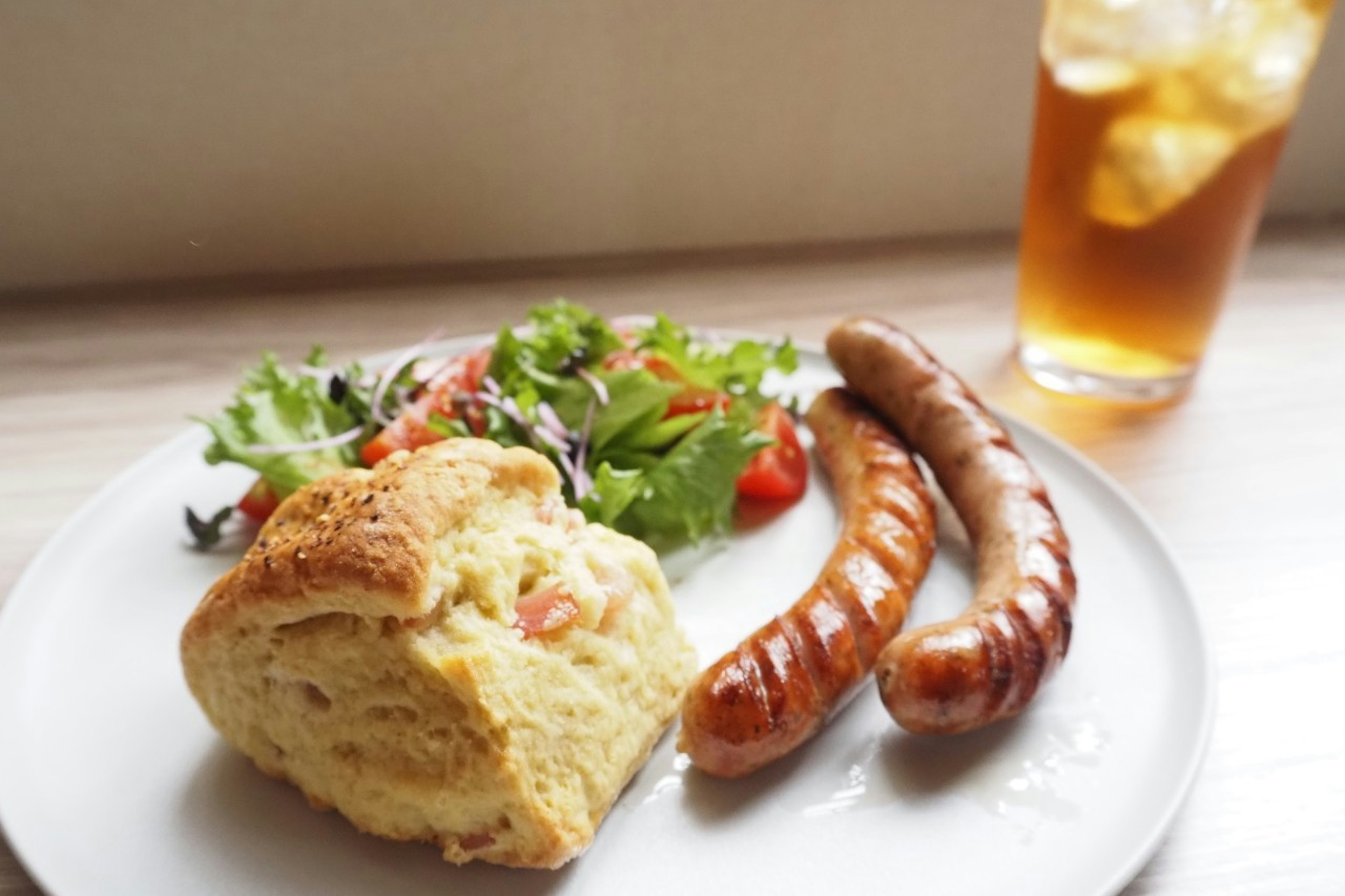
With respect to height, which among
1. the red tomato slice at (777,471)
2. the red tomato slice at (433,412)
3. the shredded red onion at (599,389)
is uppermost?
the shredded red onion at (599,389)

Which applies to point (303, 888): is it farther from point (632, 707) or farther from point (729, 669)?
point (729, 669)

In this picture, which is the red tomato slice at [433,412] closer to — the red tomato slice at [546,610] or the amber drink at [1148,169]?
the red tomato slice at [546,610]

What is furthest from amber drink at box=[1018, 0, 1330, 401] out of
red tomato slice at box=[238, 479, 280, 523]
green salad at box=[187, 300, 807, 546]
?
red tomato slice at box=[238, 479, 280, 523]

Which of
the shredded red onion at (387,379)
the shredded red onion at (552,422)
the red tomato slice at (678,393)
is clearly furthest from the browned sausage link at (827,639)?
the shredded red onion at (387,379)

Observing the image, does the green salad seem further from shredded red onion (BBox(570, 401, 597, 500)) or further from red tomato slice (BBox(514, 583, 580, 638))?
red tomato slice (BBox(514, 583, 580, 638))

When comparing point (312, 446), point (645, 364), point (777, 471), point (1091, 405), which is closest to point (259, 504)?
point (312, 446)

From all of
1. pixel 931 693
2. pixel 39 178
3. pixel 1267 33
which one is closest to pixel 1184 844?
pixel 931 693

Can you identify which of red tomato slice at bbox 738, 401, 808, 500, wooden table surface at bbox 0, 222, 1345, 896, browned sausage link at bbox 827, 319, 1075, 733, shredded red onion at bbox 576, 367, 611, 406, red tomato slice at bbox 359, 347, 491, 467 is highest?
browned sausage link at bbox 827, 319, 1075, 733
